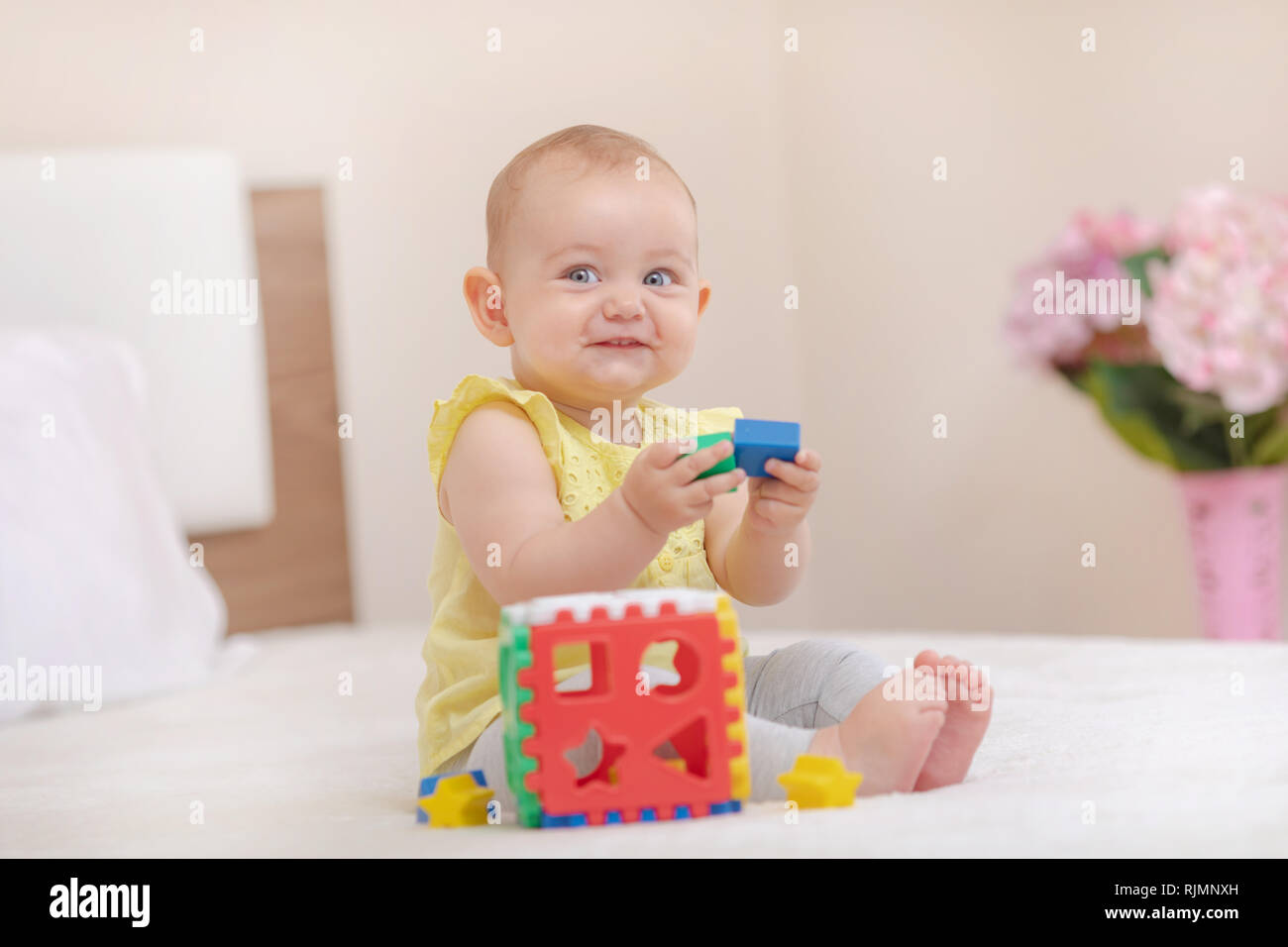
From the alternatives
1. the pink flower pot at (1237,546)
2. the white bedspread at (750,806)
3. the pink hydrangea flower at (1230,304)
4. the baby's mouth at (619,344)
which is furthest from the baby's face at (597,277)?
the pink flower pot at (1237,546)

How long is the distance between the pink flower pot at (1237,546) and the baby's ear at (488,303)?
1221mm

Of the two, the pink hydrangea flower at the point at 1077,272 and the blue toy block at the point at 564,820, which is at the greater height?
the pink hydrangea flower at the point at 1077,272

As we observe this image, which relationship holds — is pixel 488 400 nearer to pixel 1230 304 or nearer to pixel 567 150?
pixel 567 150

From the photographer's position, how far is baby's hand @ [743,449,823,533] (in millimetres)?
878

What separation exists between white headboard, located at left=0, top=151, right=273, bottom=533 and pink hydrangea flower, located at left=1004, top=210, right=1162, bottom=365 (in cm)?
120

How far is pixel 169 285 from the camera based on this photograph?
A: 194cm

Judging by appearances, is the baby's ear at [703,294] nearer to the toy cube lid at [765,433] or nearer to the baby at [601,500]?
the baby at [601,500]

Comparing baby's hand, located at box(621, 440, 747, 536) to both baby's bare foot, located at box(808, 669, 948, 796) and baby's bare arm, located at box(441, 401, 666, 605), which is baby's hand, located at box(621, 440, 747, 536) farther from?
baby's bare foot, located at box(808, 669, 948, 796)

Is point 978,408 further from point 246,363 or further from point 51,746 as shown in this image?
point 51,746

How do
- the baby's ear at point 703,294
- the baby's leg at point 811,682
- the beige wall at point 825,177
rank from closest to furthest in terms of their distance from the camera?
the baby's leg at point 811,682 → the baby's ear at point 703,294 → the beige wall at point 825,177

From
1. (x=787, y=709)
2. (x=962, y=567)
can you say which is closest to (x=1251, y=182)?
(x=962, y=567)

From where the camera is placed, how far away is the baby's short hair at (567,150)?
996 millimetres

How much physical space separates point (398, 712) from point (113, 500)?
567 millimetres

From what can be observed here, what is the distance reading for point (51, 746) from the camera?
1.30 metres
